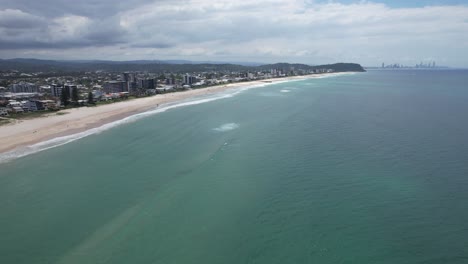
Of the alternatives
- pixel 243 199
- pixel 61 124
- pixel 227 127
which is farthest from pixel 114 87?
pixel 243 199

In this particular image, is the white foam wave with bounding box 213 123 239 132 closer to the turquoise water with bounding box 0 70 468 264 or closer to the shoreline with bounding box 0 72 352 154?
the turquoise water with bounding box 0 70 468 264

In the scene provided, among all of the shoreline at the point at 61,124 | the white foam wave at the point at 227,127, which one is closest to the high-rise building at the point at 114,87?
the shoreline at the point at 61,124

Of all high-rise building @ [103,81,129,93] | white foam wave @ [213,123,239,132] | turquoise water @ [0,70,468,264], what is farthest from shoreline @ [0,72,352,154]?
high-rise building @ [103,81,129,93]

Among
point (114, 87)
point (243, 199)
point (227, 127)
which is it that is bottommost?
point (243, 199)

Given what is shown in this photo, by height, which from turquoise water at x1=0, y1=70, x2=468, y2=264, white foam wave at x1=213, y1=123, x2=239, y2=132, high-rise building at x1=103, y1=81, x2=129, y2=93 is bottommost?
turquoise water at x1=0, y1=70, x2=468, y2=264

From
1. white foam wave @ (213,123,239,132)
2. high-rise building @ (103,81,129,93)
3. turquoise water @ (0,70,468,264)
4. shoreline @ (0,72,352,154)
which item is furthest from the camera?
high-rise building @ (103,81,129,93)

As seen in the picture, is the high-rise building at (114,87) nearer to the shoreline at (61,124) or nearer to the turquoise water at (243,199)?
the shoreline at (61,124)

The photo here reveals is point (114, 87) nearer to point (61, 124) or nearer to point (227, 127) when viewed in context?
point (61, 124)

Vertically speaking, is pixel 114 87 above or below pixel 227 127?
above

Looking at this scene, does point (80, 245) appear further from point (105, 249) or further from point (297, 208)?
point (297, 208)
